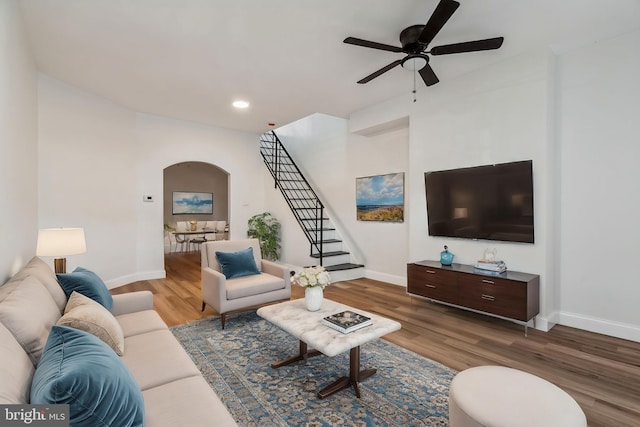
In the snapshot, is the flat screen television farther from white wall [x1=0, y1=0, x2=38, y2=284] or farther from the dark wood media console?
white wall [x1=0, y1=0, x2=38, y2=284]

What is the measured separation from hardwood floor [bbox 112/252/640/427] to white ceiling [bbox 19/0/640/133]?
2.98 metres

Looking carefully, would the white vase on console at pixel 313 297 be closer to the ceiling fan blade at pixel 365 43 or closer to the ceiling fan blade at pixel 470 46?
the ceiling fan blade at pixel 365 43

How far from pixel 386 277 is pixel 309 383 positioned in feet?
10.9

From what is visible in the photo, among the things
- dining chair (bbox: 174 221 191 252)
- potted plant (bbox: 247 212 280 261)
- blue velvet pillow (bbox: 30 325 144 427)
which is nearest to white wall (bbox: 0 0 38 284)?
blue velvet pillow (bbox: 30 325 144 427)

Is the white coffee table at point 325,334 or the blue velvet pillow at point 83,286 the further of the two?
the blue velvet pillow at point 83,286

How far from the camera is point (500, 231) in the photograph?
367 cm

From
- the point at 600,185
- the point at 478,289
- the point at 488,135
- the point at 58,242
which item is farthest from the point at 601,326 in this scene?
the point at 58,242

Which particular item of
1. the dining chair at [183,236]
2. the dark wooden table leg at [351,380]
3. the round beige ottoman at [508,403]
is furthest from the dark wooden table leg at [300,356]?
the dining chair at [183,236]

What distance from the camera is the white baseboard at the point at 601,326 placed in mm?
3074

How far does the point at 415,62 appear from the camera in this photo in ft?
10.0

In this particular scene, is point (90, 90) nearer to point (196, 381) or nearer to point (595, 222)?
point (196, 381)

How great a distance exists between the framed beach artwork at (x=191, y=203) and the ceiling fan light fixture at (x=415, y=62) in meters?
9.21

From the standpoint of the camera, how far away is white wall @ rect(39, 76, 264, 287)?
4203 mm

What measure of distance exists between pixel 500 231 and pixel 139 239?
5693 millimetres
